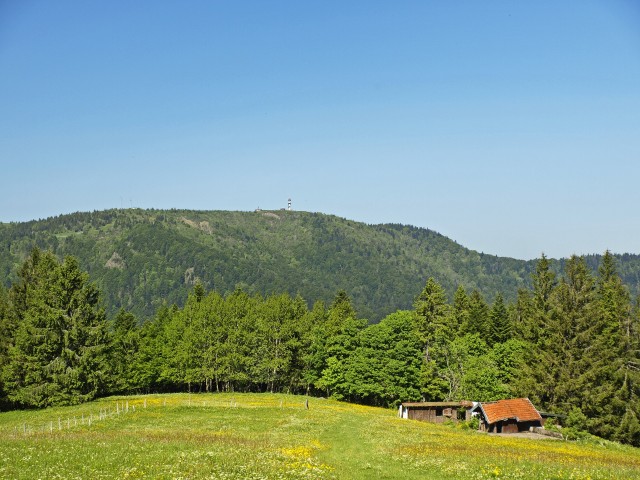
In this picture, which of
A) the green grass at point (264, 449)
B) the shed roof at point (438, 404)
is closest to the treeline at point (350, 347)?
the shed roof at point (438, 404)

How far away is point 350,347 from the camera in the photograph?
90.2m

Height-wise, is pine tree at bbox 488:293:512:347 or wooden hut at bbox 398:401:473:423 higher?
pine tree at bbox 488:293:512:347

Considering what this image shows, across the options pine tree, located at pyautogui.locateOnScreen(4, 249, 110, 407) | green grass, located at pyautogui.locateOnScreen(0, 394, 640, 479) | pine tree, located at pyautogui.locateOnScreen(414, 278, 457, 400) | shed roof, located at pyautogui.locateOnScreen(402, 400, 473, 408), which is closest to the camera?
green grass, located at pyautogui.locateOnScreen(0, 394, 640, 479)

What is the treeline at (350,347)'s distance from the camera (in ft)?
222

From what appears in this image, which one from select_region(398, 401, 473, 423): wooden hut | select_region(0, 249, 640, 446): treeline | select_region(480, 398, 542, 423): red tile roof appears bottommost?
select_region(398, 401, 473, 423): wooden hut

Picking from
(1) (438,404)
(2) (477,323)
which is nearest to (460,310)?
(2) (477,323)

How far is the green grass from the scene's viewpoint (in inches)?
1155

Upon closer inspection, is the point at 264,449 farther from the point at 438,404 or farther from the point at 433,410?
the point at 433,410

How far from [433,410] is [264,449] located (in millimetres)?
43009

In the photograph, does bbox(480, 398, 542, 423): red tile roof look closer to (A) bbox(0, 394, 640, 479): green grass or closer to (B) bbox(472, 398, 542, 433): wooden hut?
(B) bbox(472, 398, 542, 433): wooden hut

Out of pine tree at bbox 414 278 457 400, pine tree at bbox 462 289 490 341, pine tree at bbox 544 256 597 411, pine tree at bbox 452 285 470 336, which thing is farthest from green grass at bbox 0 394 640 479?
pine tree at bbox 452 285 470 336

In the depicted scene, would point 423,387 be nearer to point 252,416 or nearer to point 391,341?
point 391,341

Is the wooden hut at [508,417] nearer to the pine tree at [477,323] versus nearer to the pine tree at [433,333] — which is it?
the pine tree at [433,333]

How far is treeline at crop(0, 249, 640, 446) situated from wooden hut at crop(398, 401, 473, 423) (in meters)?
4.63
